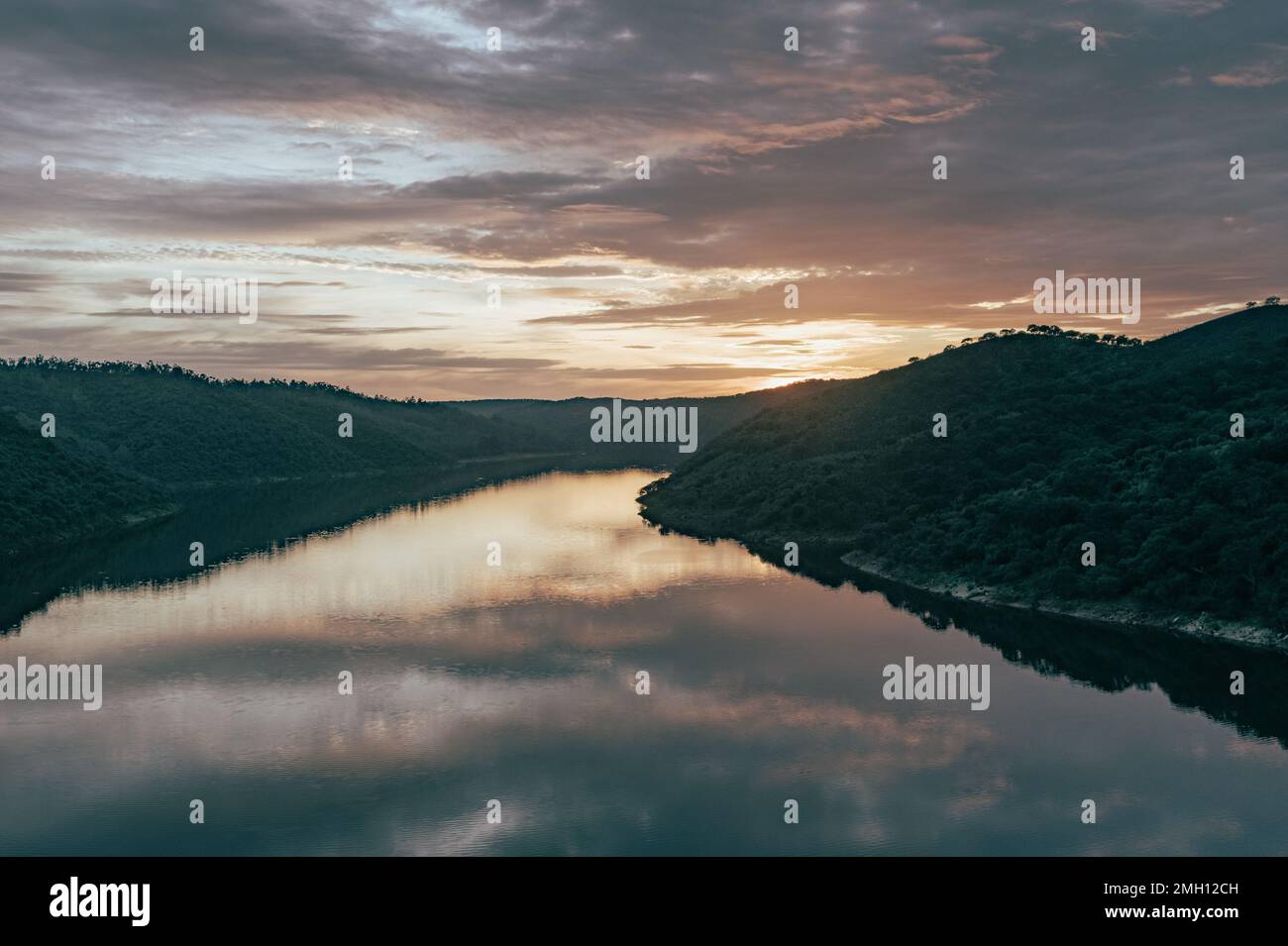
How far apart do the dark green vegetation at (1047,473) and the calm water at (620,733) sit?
799 centimetres

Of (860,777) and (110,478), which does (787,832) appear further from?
(110,478)

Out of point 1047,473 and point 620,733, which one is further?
point 1047,473

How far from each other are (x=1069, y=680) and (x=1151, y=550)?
1923 centimetres

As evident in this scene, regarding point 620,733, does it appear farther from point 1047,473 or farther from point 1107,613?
point 1047,473

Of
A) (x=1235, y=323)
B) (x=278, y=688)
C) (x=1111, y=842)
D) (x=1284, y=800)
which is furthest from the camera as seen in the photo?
(x=1235, y=323)

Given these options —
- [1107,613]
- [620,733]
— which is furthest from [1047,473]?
[620,733]

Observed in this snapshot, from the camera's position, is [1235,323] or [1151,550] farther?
[1235,323]

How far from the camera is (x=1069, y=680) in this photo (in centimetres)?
5128

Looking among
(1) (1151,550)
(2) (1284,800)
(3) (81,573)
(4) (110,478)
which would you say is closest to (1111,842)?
(2) (1284,800)

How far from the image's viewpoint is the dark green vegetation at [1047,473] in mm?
64500

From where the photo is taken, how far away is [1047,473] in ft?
310

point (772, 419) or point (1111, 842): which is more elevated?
point (772, 419)

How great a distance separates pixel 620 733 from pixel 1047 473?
2655 inches

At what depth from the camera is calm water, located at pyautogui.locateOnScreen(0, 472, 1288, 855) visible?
1304 inches
